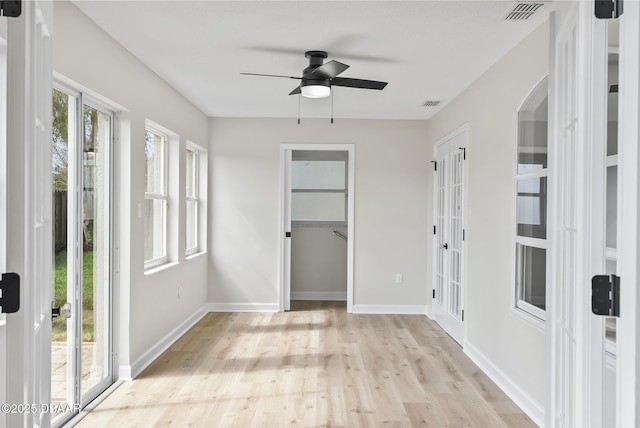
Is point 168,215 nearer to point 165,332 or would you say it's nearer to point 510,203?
point 165,332

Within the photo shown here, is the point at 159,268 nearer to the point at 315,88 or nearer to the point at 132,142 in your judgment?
the point at 132,142

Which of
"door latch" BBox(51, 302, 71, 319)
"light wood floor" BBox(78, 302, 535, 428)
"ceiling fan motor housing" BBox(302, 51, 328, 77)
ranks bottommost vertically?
"light wood floor" BBox(78, 302, 535, 428)

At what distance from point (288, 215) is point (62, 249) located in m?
3.58

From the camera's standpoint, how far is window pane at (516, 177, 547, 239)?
3.15m

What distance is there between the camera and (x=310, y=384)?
3.65 m

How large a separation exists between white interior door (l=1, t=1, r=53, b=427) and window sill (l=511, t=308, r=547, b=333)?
2.73m

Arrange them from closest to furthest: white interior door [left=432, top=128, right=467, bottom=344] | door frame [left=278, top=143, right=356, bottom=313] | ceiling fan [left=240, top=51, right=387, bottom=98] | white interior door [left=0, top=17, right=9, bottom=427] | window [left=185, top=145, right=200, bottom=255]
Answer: white interior door [left=0, top=17, right=9, bottom=427], ceiling fan [left=240, top=51, right=387, bottom=98], white interior door [left=432, top=128, right=467, bottom=344], window [left=185, top=145, right=200, bottom=255], door frame [left=278, top=143, right=356, bottom=313]

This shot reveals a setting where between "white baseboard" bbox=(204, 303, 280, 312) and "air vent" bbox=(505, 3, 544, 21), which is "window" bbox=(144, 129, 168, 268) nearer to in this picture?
"white baseboard" bbox=(204, 303, 280, 312)

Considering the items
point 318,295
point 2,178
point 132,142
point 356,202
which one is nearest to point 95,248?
point 132,142

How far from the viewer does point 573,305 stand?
5.04 ft

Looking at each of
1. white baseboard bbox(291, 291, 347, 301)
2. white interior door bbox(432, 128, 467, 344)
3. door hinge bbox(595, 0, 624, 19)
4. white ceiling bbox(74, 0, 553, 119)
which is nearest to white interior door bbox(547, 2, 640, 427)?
door hinge bbox(595, 0, 624, 19)

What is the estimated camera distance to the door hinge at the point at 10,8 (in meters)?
1.21

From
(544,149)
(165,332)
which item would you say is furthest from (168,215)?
(544,149)

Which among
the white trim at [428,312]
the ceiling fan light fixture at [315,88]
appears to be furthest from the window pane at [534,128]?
the white trim at [428,312]
